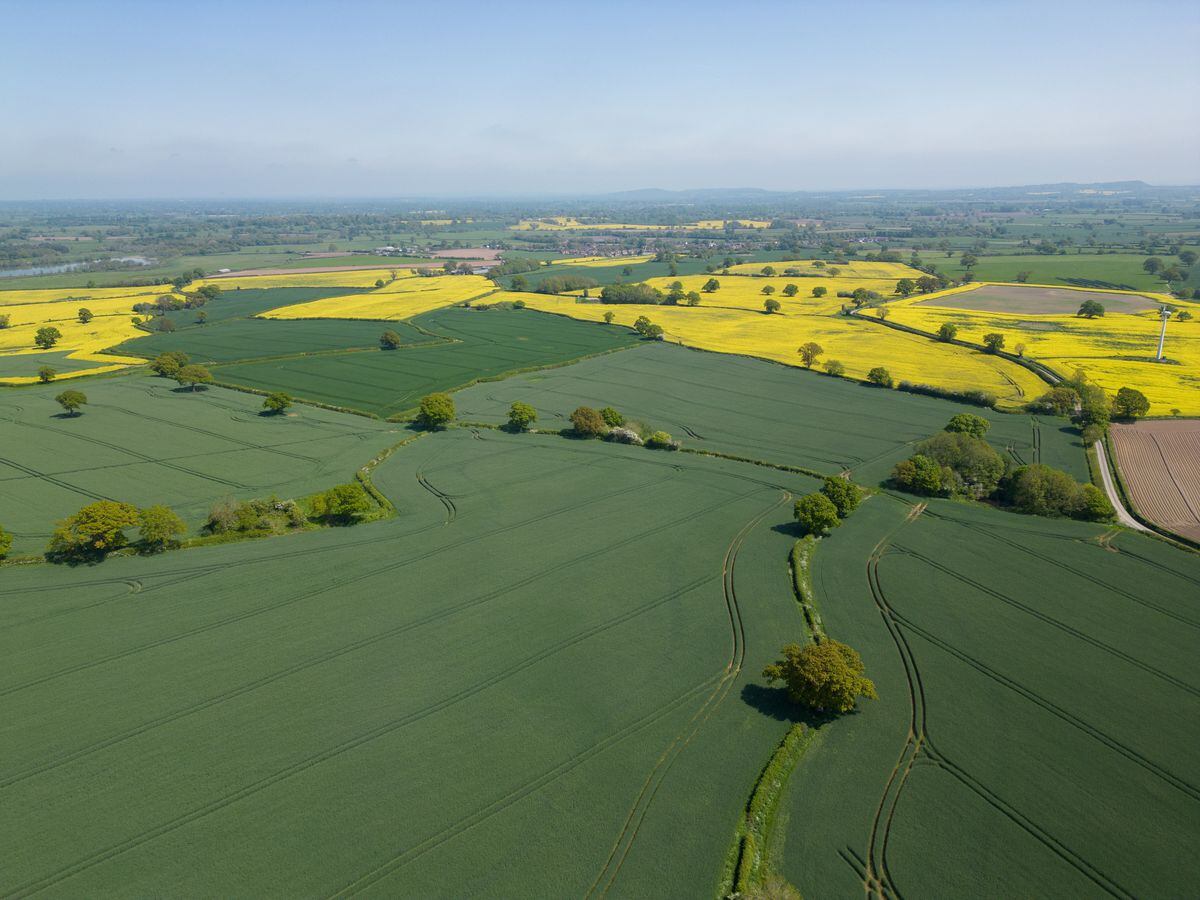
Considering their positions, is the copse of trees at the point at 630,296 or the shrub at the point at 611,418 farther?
the copse of trees at the point at 630,296

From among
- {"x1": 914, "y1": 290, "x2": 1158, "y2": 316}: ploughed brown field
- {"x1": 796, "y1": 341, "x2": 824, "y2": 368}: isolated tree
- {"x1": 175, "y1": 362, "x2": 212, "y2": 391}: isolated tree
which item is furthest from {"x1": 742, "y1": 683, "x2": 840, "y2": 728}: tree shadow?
{"x1": 914, "y1": 290, "x2": 1158, "y2": 316}: ploughed brown field

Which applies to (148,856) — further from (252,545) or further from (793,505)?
(793,505)

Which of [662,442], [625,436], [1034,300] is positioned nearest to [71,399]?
[625,436]

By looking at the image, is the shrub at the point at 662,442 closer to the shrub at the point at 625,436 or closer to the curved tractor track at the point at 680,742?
the shrub at the point at 625,436

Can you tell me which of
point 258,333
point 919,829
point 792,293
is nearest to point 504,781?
point 919,829

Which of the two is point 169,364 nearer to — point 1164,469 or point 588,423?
point 588,423

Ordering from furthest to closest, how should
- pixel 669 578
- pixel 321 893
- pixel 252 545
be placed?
1. pixel 252 545
2. pixel 669 578
3. pixel 321 893

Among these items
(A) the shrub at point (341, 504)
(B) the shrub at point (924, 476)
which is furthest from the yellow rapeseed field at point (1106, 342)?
(A) the shrub at point (341, 504)
